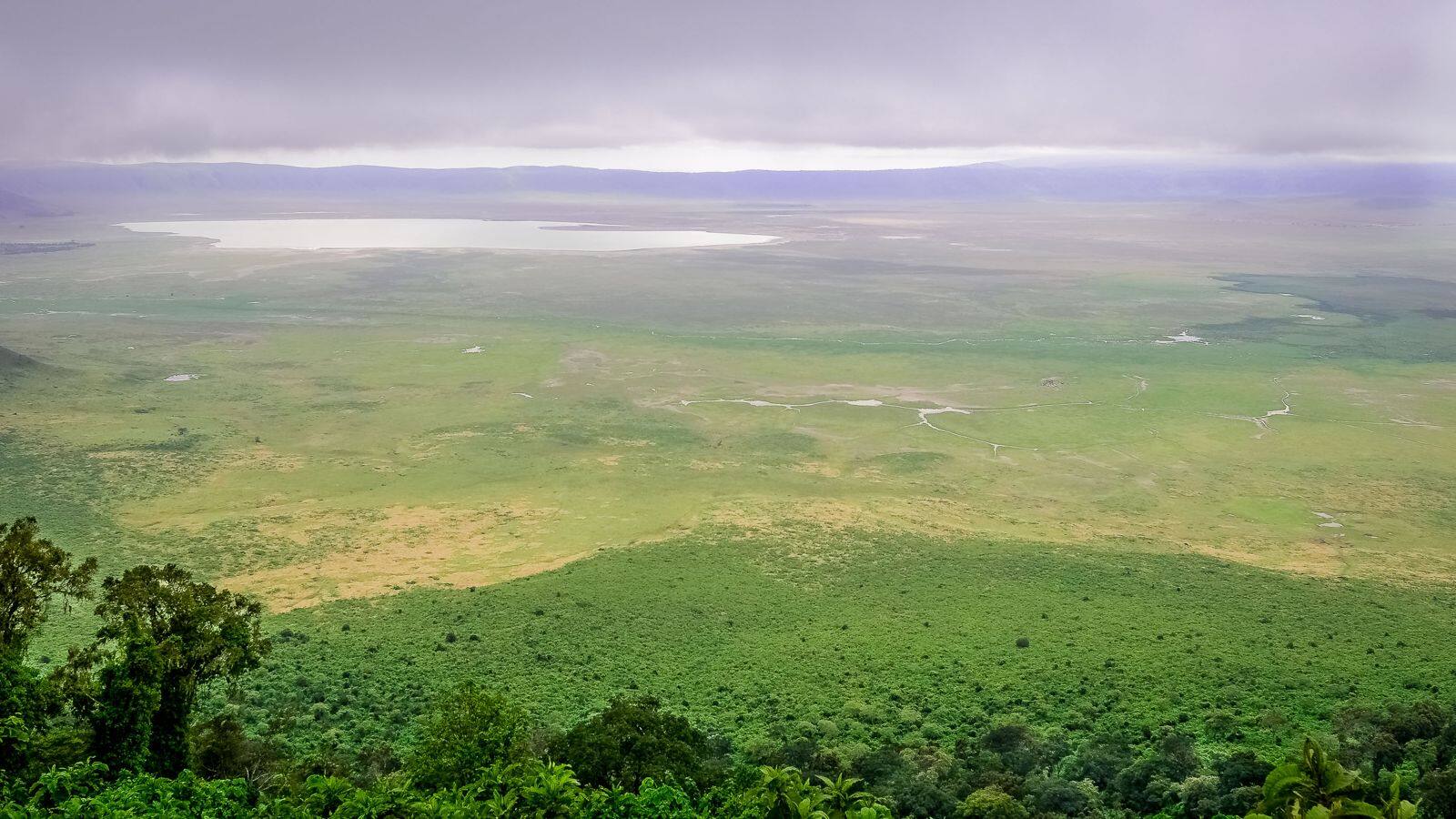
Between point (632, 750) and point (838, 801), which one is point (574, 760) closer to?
point (632, 750)

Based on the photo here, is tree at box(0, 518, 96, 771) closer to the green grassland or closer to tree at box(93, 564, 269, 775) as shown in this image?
tree at box(93, 564, 269, 775)

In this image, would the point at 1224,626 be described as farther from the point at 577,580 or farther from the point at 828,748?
the point at 577,580

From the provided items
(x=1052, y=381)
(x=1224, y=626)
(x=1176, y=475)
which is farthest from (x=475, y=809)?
(x=1052, y=381)

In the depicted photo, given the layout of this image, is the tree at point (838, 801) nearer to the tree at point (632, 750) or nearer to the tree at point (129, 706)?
the tree at point (632, 750)

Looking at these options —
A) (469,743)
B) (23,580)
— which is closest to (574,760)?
(469,743)

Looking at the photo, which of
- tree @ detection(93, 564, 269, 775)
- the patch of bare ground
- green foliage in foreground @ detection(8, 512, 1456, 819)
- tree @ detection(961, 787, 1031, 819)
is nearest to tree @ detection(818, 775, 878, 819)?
green foliage in foreground @ detection(8, 512, 1456, 819)
